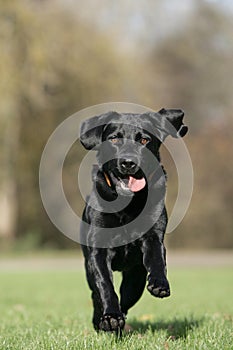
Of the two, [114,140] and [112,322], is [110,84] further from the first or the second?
[112,322]

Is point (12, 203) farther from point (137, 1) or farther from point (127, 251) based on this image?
point (127, 251)

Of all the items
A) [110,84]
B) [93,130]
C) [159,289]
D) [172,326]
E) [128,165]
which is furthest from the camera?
[110,84]

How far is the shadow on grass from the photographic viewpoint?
5.09 metres

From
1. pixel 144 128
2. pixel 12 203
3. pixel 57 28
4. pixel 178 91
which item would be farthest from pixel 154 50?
pixel 144 128

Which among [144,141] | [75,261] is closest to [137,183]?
[144,141]

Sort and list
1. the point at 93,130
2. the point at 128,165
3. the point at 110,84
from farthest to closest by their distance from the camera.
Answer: the point at 110,84 < the point at 93,130 < the point at 128,165

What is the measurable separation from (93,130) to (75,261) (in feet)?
58.5

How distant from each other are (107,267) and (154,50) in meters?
25.7

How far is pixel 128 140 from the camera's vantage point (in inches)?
193

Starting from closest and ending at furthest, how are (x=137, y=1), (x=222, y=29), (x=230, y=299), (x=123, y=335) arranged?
(x=123, y=335) → (x=230, y=299) → (x=137, y=1) → (x=222, y=29)

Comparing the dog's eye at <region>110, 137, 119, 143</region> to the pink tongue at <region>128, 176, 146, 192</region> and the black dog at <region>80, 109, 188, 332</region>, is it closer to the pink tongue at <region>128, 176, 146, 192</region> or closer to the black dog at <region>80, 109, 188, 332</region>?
the black dog at <region>80, 109, 188, 332</region>

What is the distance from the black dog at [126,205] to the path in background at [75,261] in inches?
582

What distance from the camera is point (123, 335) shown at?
469 cm

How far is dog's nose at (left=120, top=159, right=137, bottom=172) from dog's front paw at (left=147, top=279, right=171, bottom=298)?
79cm
